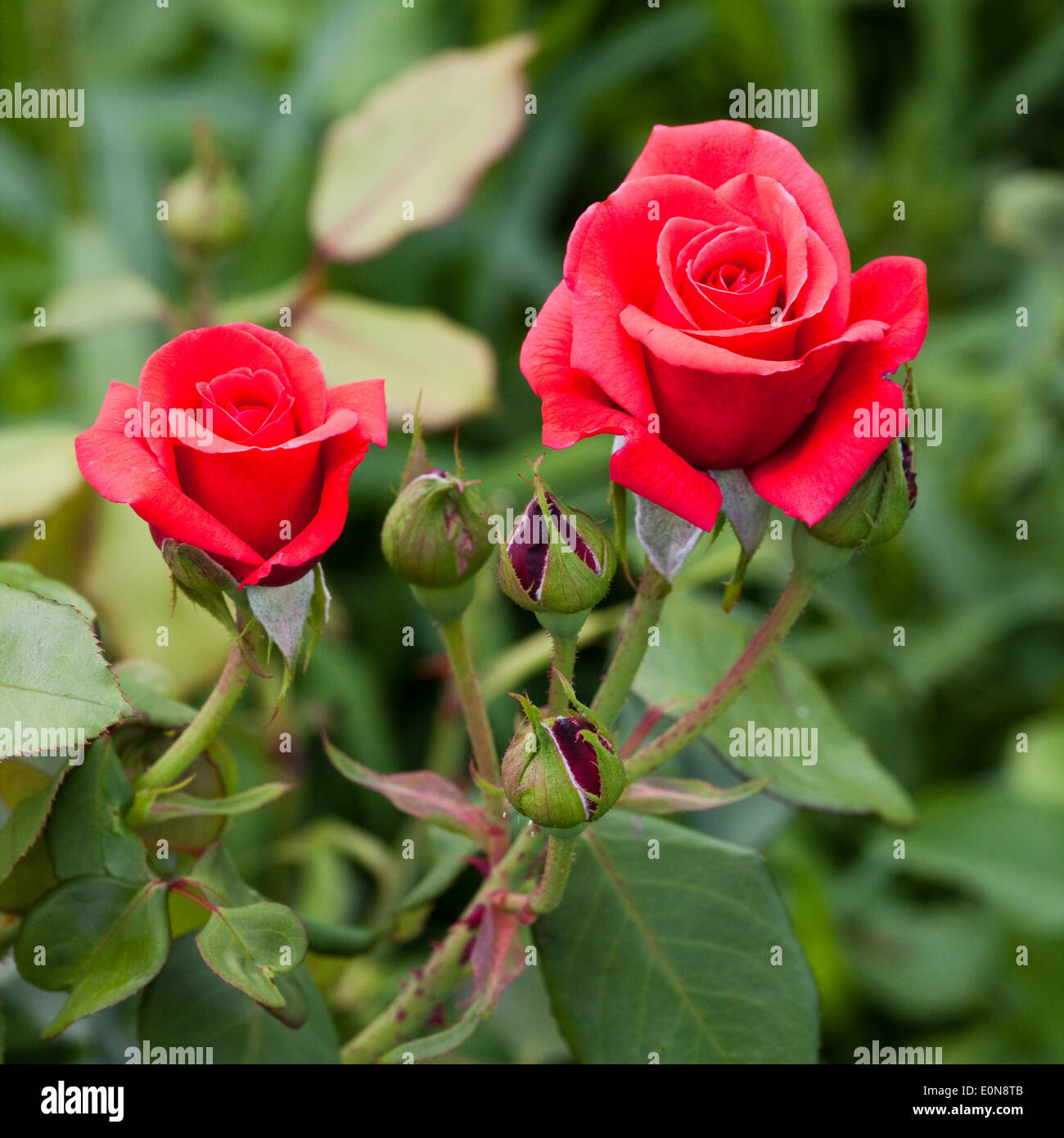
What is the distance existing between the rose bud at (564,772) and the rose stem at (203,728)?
0.15 m

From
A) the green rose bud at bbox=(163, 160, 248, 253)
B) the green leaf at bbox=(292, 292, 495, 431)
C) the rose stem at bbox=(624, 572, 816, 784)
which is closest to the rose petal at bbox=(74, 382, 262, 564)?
the rose stem at bbox=(624, 572, 816, 784)

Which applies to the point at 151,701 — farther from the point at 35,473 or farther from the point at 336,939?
the point at 35,473

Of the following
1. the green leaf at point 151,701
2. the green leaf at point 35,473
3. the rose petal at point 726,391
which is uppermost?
the rose petal at point 726,391

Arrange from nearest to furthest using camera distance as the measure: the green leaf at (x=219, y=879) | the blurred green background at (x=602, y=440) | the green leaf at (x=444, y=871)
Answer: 1. the green leaf at (x=219, y=879)
2. the green leaf at (x=444, y=871)
3. the blurred green background at (x=602, y=440)

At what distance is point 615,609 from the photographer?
1350mm

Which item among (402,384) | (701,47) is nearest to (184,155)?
(701,47)

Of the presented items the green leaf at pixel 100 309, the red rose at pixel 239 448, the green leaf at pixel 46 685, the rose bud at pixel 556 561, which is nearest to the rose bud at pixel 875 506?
the rose bud at pixel 556 561

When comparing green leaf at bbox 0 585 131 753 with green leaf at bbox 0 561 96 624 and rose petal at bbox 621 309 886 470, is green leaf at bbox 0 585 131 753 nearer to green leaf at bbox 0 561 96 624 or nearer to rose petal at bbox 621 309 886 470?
green leaf at bbox 0 561 96 624

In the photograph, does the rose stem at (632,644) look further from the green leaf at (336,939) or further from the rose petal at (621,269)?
the green leaf at (336,939)

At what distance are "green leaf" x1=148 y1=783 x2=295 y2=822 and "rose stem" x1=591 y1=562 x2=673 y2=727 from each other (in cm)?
16

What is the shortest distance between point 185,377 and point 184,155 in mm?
1513

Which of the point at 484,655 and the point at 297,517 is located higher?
the point at 297,517

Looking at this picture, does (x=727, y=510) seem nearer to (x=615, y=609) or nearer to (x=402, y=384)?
(x=402, y=384)

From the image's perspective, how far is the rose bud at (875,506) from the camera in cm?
56
